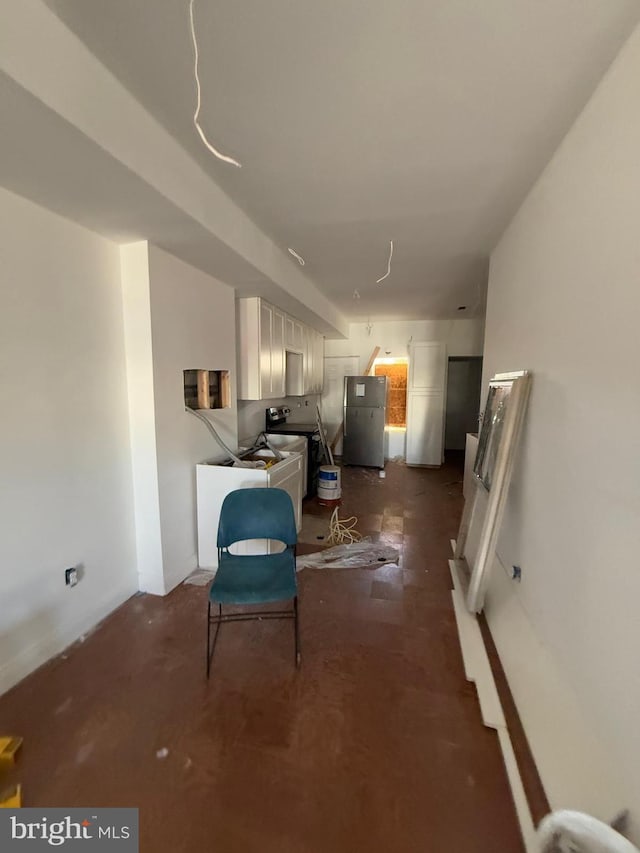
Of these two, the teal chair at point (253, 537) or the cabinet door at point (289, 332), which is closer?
the teal chair at point (253, 537)

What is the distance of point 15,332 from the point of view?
160 cm

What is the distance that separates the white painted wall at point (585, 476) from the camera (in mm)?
1006

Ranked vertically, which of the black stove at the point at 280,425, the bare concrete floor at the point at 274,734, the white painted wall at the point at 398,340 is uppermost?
the white painted wall at the point at 398,340

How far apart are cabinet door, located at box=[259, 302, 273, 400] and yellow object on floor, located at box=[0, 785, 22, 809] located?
2814 mm

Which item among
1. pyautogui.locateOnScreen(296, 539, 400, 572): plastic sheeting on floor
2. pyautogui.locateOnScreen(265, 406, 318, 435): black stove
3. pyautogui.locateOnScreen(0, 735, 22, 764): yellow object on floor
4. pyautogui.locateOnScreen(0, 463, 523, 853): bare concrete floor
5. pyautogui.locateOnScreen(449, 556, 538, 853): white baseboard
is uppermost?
pyautogui.locateOnScreen(265, 406, 318, 435): black stove

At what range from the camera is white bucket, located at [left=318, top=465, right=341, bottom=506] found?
13.4 feet

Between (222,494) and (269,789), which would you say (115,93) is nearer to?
(222,494)

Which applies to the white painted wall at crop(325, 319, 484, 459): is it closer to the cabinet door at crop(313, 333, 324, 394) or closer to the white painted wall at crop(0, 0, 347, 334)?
the cabinet door at crop(313, 333, 324, 394)

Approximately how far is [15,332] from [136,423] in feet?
2.68

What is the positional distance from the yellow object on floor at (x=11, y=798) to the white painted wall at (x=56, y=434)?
64cm

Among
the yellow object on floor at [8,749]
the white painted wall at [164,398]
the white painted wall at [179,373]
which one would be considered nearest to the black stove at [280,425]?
the white painted wall at [179,373]

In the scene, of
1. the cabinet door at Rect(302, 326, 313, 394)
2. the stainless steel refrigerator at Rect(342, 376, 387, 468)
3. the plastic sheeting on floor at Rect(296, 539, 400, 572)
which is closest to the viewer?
the plastic sheeting on floor at Rect(296, 539, 400, 572)

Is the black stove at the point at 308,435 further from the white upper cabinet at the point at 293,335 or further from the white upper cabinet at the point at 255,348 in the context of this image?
the white upper cabinet at the point at 293,335

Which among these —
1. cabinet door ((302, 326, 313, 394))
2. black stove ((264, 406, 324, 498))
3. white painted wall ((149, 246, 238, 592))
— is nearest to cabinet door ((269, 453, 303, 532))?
white painted wall ((149, 246, 238, 592))
